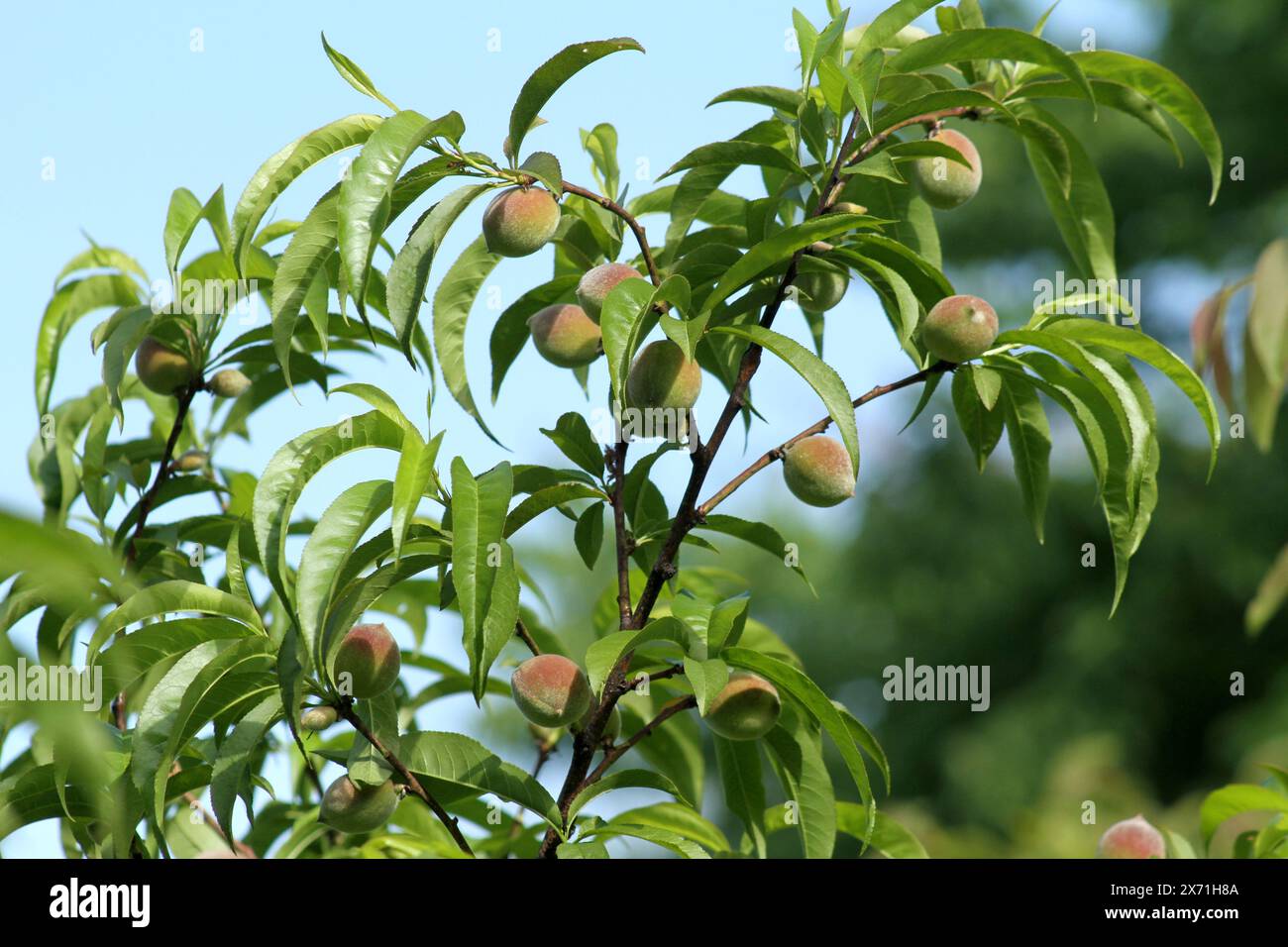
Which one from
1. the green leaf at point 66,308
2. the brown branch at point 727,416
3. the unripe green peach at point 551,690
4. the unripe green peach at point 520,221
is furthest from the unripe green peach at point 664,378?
the green leaf at point 66,308

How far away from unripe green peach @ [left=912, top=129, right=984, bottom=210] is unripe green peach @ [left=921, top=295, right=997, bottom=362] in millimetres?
183

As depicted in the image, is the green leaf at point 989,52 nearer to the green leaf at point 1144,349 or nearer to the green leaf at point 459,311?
the green leaf at point 1144,349

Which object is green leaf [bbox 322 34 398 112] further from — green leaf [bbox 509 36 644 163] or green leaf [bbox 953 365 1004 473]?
green leaf [bbox 953 365 1004 473]

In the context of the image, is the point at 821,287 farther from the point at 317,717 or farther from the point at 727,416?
the point at 317,717

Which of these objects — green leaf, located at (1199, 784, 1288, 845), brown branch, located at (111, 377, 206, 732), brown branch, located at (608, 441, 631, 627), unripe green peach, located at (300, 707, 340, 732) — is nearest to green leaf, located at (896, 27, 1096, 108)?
brown branch, located at (608, 441, 631, 627)

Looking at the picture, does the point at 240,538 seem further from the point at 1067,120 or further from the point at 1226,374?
the point at 1067,120

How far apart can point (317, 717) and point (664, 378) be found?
0.43 m

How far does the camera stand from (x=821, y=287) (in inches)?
46.4

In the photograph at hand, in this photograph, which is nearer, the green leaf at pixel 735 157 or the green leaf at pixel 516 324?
the green leaf at pixel 735 157

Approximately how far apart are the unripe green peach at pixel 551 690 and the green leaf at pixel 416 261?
29cm

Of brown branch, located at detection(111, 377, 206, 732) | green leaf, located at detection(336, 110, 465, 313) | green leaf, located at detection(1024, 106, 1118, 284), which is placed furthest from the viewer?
brown branch, located at detection(111, 377, 206, 732)

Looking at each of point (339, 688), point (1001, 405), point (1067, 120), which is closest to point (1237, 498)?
point (1067, 120)

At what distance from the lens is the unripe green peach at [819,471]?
1153 millimetres

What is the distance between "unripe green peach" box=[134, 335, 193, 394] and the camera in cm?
148
